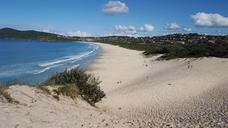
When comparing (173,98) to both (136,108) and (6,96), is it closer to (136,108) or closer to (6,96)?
(136,108)

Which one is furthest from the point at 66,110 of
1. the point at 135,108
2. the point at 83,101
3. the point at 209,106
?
the point at 209,106

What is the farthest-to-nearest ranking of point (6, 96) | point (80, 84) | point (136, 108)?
point (80, 84), point (136, 108), point (6, 96)

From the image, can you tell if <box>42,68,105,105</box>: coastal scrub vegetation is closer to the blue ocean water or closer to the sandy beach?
the sandy beach

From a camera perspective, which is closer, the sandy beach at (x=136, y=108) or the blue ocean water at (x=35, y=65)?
the sandy beach at (x=136, y=108)

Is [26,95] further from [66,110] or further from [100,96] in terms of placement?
[100,96]

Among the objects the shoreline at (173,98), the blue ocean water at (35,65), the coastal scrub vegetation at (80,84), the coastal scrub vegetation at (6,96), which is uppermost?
the coastal scrub vegetation at (6,96)

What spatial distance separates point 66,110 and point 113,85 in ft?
44.8

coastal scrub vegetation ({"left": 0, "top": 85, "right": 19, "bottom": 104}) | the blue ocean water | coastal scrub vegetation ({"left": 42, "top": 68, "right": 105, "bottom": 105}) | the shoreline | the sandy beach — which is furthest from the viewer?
the blue ocean water

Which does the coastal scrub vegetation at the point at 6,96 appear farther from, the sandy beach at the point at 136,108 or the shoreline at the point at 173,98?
the shoreline at the point at 173,98

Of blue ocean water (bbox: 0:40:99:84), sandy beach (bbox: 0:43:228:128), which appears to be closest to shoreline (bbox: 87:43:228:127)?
sandy beach (bbox: 0:43:228:128)

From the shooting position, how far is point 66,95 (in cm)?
1577

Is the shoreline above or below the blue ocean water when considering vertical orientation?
above

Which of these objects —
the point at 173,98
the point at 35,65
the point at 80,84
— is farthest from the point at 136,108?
the point at 35,65

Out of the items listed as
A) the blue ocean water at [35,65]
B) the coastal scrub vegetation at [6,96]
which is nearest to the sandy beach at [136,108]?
the coastal scrub vegetation at [6,96]
